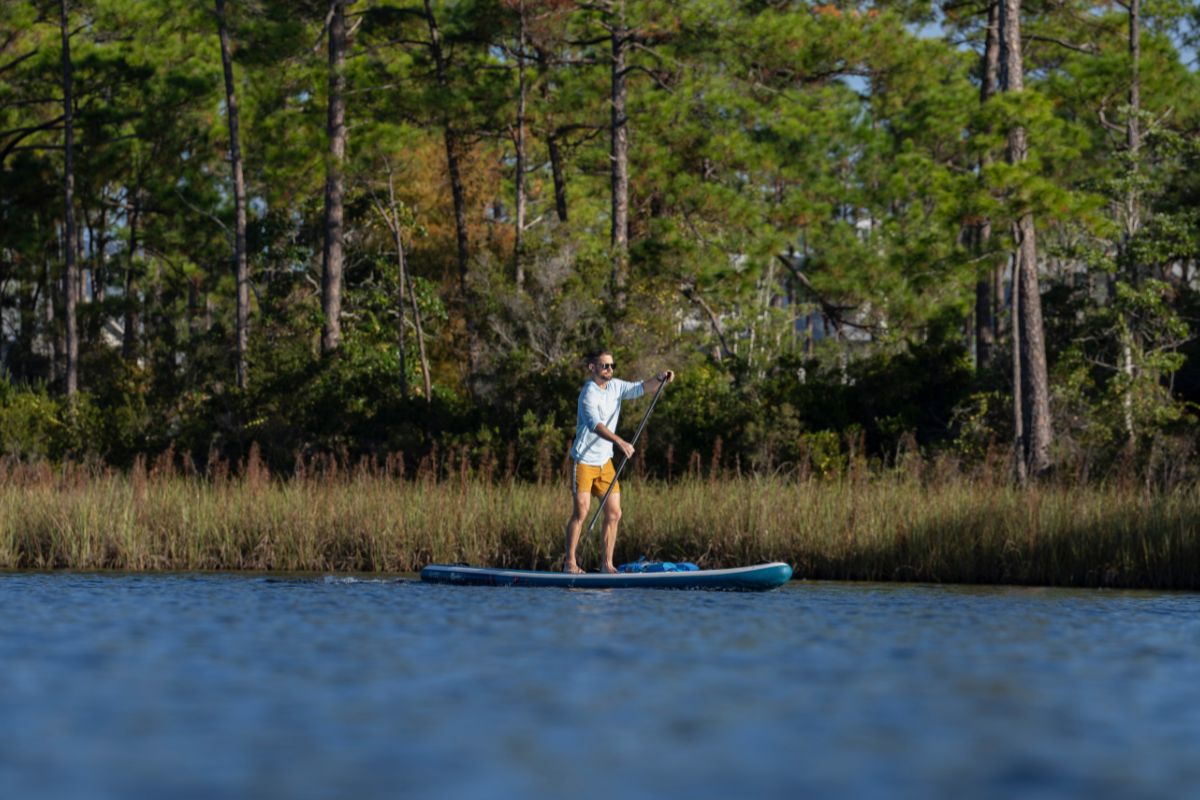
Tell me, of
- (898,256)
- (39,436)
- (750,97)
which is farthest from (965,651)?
(750,97)

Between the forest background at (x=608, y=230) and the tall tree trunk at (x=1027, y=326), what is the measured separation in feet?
0.15

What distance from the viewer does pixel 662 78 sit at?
33.0m

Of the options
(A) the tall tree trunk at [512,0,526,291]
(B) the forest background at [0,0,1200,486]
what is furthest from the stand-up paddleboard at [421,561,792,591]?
(A) the tall tree trunk at [512,0,526,291]

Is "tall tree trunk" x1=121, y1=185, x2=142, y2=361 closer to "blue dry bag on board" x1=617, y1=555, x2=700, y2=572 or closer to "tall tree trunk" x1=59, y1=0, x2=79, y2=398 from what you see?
"tall tree trunk" x1=59, y1=0, x2=79, y2=398

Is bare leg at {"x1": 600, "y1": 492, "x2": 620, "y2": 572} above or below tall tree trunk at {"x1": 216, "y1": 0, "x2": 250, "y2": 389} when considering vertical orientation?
below

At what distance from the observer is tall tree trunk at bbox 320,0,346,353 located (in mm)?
29797

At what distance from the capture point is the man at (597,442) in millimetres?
14094

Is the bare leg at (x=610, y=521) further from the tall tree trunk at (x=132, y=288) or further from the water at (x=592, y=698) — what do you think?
the tall tree trunk at (x=132, y=288)

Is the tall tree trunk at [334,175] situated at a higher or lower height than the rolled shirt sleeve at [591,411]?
higher

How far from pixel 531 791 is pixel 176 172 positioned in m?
35.1

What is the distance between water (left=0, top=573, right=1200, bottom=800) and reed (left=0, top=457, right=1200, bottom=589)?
261 cm

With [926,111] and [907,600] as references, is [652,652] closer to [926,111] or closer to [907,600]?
[907,600]

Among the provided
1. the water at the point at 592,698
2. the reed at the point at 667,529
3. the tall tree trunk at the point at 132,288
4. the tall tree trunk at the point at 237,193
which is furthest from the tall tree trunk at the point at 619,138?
Result: the water at the point at 592,698

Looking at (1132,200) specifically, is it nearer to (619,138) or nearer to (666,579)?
(619,138)
